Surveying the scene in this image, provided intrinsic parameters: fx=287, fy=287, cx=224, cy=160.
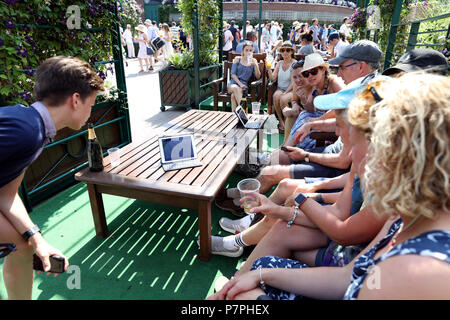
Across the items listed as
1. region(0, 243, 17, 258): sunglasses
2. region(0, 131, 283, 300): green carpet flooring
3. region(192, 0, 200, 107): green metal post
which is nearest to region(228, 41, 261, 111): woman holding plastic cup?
region(192, 0, 200, 107): green metal post

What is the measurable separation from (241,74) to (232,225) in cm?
369

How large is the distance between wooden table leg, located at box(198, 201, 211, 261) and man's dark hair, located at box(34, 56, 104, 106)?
991mm

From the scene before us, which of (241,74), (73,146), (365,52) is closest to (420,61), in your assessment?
(365,52)

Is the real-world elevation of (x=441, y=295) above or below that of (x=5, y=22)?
below

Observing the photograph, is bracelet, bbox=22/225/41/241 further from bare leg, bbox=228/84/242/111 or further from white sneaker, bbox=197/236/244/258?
bare leg, bbox=228/84/242/111

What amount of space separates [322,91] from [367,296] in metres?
2.61

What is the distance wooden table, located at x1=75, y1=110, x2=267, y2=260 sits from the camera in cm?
197

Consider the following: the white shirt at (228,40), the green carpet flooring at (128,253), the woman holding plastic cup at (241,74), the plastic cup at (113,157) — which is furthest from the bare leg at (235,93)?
the white shirt at (228,40)

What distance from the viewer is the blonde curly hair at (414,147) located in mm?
642

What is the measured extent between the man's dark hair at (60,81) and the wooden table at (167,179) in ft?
2.33

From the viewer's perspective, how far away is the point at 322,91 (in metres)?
3.02

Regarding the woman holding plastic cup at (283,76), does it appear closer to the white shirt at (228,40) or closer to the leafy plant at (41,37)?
the leafy plant at (41,37)

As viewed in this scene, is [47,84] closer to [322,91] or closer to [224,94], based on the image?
[322,91]
